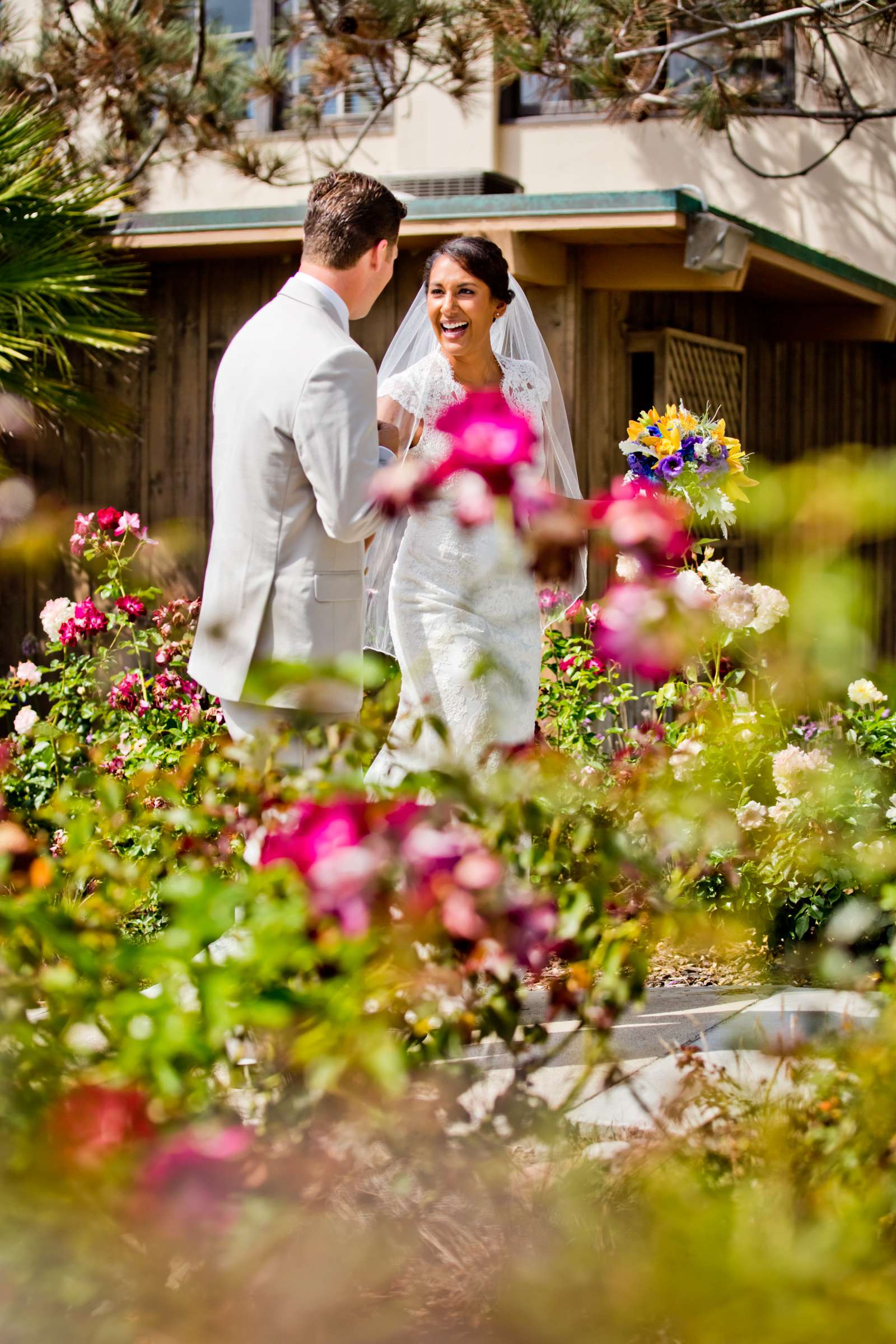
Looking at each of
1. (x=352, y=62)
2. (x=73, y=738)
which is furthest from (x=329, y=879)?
(x=352, y=62)

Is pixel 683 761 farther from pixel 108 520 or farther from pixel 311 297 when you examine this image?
pixel 108 520

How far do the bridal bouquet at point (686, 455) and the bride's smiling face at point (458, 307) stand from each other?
46 cm

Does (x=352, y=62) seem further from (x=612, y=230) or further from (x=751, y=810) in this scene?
(x=751, y=810)

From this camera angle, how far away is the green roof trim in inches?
215

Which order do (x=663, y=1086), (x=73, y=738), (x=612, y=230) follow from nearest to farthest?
(x=73, y=738), (x=663, y=1086), (x=612, y=230)

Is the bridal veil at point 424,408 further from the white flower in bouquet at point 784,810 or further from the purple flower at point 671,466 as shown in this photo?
the white flower in bouquet at point 784,810

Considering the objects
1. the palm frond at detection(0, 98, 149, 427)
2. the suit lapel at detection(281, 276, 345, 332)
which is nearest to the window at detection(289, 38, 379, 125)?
the palm frond at detection(0, 98, 149, 427)

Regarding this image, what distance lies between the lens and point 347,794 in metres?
1.42

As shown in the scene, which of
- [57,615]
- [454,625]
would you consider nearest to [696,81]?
[57,615]

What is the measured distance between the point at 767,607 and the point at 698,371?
3761 mm

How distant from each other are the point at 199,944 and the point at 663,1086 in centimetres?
164

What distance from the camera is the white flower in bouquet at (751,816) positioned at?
3.78m

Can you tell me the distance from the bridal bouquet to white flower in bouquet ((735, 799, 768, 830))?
70cm

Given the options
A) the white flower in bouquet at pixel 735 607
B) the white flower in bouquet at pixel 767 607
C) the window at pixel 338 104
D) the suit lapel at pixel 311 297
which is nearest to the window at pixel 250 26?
the window at pixel 338 104
